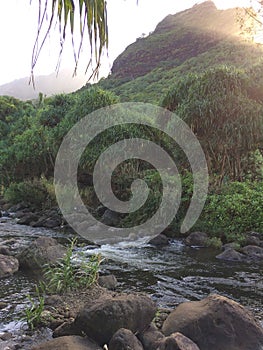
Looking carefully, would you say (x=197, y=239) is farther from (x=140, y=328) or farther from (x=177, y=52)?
(x=177, y=52)

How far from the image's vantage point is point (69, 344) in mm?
4711

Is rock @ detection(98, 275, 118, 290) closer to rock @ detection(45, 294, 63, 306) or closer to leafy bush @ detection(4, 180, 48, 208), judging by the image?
rock @ detection(45, 294, 63, 306)

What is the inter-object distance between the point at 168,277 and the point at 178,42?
7038 cm

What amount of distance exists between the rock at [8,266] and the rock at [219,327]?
4.23 m

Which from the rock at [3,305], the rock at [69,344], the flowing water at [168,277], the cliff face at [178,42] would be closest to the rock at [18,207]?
the flowing water at [168,277]

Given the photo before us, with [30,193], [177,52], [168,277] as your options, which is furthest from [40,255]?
[177,52]

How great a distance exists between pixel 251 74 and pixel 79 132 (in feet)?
34.5

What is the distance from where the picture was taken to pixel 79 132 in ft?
80.8

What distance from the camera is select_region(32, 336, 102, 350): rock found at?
468 centimetres

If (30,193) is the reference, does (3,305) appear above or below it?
above

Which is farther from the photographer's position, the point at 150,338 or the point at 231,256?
the point at 231,256

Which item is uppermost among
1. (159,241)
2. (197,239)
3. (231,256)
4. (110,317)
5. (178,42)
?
(178,42)

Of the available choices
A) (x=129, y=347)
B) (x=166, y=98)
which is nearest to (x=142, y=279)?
(x=129, y=347)

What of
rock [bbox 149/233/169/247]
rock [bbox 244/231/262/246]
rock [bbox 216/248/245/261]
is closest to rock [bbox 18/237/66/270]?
rock [bbox 216/248/245/261]
